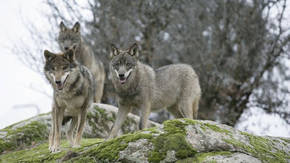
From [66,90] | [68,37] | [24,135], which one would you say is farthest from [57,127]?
[68,37]

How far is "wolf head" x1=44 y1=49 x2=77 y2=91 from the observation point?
561 cm

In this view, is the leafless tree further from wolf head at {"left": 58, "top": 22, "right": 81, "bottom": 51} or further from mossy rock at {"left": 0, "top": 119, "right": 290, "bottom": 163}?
mossy rock at {"left": 0, "top": 119, "right": 290, "bottom": 163}

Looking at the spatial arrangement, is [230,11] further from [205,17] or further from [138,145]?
[138,145]

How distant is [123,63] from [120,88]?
525mm

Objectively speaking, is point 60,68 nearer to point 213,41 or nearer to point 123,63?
point 123,63

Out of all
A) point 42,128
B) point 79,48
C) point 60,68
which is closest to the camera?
point 60,68

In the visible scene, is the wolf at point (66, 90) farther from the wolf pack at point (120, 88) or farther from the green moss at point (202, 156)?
the green moss at point (202, 156)

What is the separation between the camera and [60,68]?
18.9 feet

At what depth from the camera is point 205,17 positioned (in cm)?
1539

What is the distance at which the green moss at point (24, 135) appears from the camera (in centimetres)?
717

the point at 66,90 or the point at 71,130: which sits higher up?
the point at 66,90

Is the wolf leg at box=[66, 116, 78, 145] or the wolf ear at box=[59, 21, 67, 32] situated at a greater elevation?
the wolf ear at box=[59, 21, 67, 32]

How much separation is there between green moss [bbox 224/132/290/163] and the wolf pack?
2791 millimetres

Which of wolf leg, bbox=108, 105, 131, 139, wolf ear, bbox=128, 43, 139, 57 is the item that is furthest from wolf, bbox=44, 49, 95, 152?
wolf ear, bbox=128, 43, 139, 57
